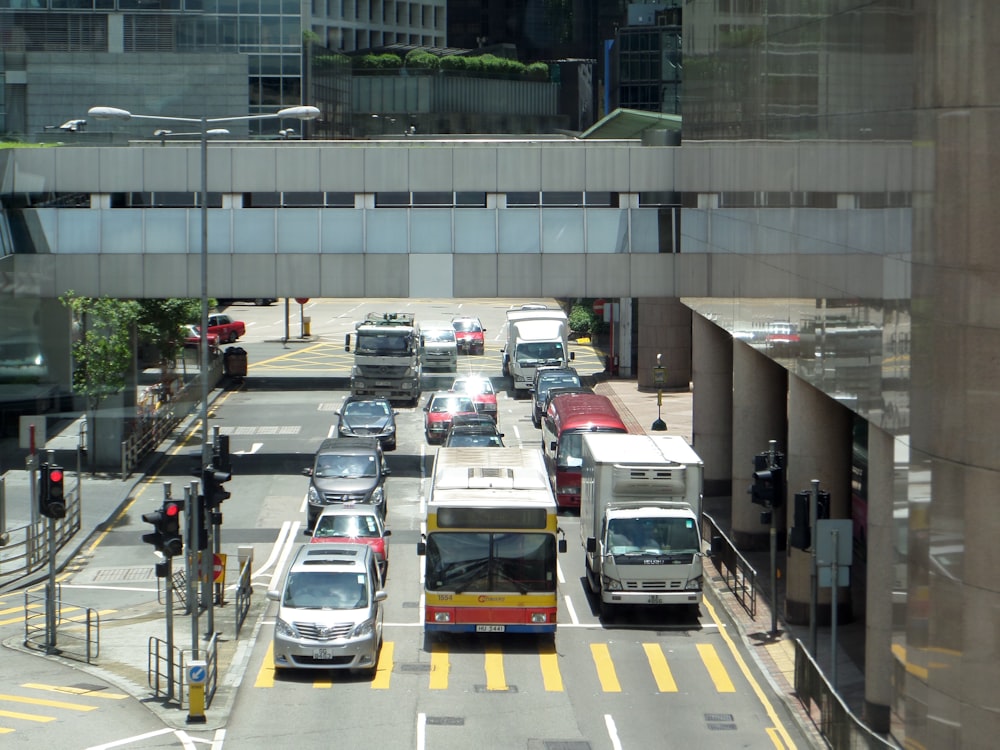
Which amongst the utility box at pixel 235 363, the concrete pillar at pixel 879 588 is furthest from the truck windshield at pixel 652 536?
the utility box at pixel 235 363

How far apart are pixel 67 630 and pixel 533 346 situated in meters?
35.1

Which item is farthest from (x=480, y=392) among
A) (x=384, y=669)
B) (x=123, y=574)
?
(x=384, y=669)

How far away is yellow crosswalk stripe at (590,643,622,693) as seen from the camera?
24.3 metres

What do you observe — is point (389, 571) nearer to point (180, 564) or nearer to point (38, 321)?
point (180, 564)

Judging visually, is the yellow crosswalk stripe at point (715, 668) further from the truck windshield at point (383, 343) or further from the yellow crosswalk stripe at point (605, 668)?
the truck windshield at point (383, 343)

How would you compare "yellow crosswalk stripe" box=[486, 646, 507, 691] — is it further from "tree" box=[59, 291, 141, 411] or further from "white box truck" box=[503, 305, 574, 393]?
"white box truck" box=[503, 305, 574, 393]

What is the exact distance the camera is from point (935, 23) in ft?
59.2

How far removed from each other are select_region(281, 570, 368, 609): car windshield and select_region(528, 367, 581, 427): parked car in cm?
2689

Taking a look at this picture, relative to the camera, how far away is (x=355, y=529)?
1247 inches

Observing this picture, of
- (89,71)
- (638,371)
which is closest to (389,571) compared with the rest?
(638,371)

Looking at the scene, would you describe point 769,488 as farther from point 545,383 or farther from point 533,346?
point 533,346

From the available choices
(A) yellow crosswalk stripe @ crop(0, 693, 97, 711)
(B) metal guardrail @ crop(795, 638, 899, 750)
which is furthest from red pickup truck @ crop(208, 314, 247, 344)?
(B) metal guardrail @ crop(795, 638, 899, 750)

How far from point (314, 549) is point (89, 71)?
45673mm

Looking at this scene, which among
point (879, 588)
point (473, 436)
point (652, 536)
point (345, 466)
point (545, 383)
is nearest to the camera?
point (879, 588)
